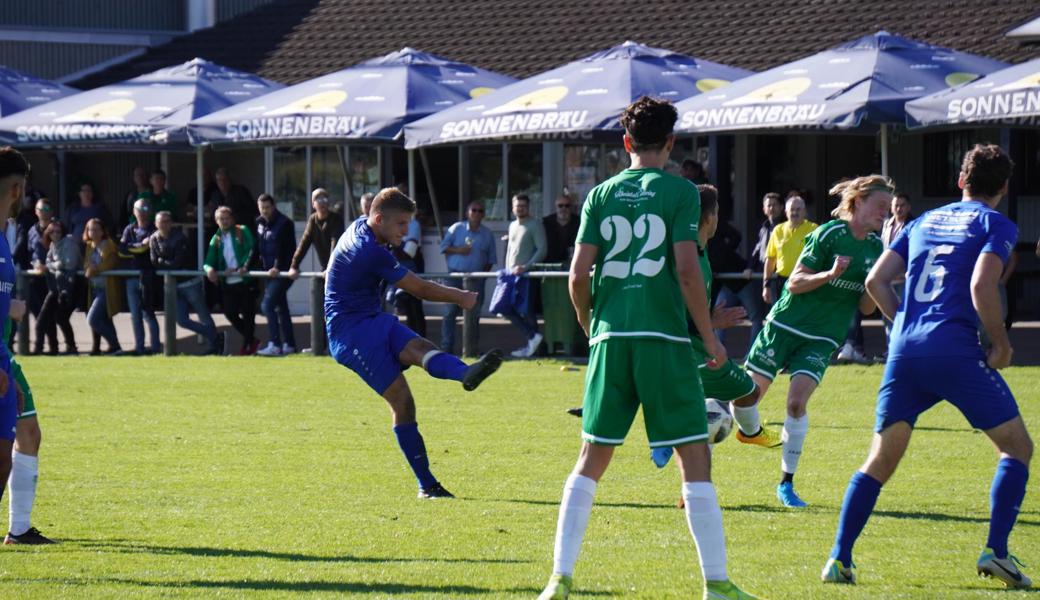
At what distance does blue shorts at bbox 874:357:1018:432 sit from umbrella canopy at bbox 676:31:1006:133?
10.0 metres

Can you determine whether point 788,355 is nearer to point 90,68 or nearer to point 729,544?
point 729,544

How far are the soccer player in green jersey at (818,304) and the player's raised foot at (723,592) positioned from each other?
2.97m

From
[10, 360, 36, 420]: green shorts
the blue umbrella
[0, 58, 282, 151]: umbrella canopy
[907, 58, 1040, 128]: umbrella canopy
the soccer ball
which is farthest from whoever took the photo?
the blue umbrella

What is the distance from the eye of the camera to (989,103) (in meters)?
15.7

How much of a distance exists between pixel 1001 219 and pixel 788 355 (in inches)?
114

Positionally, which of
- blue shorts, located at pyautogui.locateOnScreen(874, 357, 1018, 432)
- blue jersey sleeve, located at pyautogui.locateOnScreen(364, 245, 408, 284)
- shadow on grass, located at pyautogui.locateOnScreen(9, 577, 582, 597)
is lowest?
shadow on grass, located at pyautogui.locateOnScreen(9, 577, 582, 597)

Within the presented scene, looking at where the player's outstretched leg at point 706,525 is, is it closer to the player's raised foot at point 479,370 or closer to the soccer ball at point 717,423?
the soccer ball at point 717,423

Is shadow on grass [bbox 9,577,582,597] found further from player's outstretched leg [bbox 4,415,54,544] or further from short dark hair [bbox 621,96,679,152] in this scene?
short dark hair [bbox 621,96,679,152]

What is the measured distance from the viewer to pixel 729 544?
774 cm

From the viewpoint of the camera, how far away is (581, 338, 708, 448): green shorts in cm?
611

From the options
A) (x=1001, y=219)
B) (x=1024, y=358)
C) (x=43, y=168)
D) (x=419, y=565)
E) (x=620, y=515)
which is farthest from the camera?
(x=43, y=168)

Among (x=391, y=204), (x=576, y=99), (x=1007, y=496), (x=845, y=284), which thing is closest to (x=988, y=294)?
(x=1007, y=496)

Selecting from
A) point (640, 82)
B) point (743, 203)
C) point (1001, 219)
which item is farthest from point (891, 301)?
point (743, 203)

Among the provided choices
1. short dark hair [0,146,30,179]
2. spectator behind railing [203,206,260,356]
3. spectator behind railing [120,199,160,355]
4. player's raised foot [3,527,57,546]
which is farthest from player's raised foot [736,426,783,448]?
spectator behind railing [120,199,160,355]
